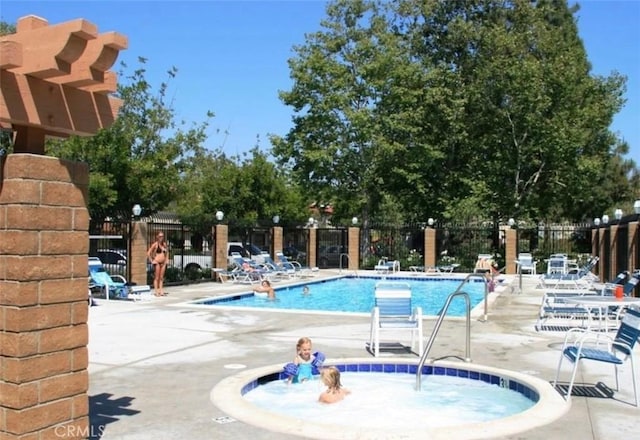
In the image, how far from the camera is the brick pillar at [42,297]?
3.73m

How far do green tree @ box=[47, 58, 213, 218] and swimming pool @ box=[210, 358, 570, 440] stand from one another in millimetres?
16462

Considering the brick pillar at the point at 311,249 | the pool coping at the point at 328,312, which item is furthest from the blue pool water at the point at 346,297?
the brick pillar at the point at 311,249

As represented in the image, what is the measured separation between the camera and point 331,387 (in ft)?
22.9

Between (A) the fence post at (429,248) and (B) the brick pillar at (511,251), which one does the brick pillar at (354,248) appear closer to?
(A) the fence post at (429,248)

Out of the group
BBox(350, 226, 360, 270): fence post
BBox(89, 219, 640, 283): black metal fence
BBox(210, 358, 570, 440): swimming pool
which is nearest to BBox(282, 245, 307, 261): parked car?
BBox(89, 219, 640, 283): black metal fence

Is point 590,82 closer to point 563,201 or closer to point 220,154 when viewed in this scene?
point 563,201

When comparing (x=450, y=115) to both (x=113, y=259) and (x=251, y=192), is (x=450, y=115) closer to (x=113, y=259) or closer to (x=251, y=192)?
(x=251, y=192)

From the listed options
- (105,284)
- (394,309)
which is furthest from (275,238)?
(394,309)

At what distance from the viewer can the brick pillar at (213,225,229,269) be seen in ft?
75.7

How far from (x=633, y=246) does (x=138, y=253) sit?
14081mm

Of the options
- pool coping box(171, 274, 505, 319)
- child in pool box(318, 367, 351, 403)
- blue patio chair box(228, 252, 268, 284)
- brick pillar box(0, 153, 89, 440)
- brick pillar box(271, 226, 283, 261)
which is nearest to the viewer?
brick pillar box(0, 153, 89, 440)

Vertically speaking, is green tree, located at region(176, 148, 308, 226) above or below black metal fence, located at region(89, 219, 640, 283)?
above

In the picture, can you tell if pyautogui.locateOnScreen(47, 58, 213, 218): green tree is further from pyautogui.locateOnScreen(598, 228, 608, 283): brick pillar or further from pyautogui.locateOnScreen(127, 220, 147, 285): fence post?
pyautogui.locateOnScreen(598, 228, 608, 283): brick pillar

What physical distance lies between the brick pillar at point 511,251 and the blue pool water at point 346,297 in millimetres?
3134
